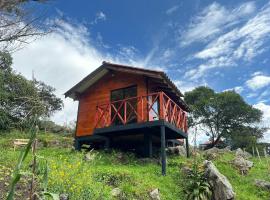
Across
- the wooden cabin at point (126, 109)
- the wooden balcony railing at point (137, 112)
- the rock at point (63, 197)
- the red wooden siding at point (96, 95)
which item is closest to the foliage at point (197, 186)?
the wooden cabin at point (126, 109)

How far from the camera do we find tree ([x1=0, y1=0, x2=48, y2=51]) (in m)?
7.14

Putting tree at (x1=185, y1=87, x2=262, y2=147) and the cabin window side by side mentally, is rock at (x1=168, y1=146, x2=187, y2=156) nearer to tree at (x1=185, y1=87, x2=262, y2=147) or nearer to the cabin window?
the cabin window

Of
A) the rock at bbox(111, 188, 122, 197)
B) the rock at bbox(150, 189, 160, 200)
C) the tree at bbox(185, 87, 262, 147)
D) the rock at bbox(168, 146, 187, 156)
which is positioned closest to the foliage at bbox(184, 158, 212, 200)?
the rock at bbox(150, 189, 160, 200)

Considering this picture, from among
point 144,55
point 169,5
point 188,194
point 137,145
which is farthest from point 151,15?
point 188,194

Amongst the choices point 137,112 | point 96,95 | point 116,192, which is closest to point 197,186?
point 116,192

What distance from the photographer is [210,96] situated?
1342 inches

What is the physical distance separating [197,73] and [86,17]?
11391mm

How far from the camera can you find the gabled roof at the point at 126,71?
14266 millimetres

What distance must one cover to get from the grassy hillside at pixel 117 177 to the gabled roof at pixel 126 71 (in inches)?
156

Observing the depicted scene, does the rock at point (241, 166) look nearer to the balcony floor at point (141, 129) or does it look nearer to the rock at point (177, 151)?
the balcony floor at point (141, 129)

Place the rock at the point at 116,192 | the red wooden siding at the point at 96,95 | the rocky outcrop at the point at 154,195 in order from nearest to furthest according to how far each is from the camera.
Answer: the rock at the point at 116,192
the rocky outcrop at the point at 154,195
the red wooden siding at the point at 96,95

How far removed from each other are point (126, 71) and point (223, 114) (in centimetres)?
2083

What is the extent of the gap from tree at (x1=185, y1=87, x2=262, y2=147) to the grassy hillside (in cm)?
1754

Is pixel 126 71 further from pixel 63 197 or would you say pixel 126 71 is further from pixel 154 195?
pixel 63 197
